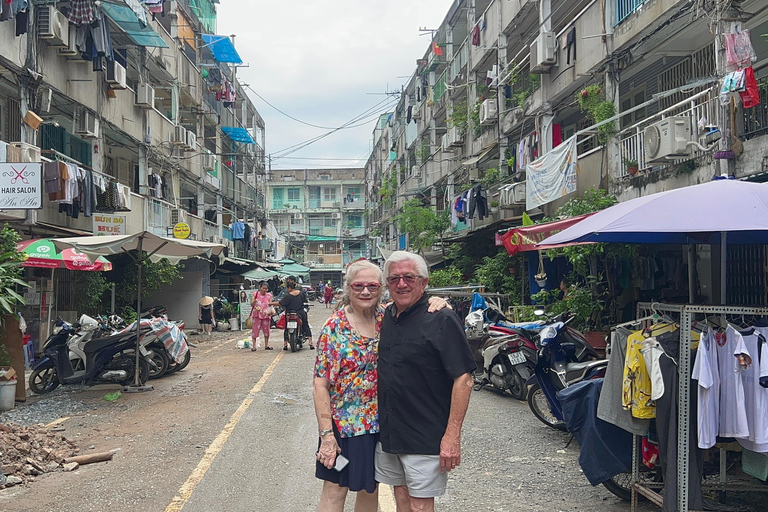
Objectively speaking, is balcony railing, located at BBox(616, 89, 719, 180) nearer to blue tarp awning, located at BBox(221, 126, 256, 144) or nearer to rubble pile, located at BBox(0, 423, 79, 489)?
rubble pile, located at BBox(0, 423, 79, 489)

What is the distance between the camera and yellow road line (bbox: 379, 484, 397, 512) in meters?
5.05

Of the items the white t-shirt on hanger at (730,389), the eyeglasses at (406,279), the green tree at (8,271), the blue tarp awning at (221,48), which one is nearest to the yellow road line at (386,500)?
the eyeglasses at (406,279)

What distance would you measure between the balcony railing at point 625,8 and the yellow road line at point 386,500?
1008 centimetres

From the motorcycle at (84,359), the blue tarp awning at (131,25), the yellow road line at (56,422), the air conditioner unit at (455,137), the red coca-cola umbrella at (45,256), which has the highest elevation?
the blue tarp awning at (131,25)

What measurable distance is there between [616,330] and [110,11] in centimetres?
1635

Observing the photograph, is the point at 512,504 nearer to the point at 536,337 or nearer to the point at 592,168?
the point at 536,337

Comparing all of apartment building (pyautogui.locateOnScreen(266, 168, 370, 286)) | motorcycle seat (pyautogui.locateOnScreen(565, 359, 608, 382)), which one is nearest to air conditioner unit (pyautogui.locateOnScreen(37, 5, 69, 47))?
motorcycle seat (pyautogui.locateOnScreen(565, 359, 608, 382))

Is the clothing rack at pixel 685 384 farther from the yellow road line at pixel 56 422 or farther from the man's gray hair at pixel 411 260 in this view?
the yellow road line at pixel 56 422

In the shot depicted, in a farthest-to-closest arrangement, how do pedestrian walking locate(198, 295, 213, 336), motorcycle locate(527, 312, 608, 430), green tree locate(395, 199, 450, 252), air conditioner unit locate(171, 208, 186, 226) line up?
1. green tree locate(395, 199, 450, 252)
2. air conditioner unit locate(171, 208, 186, 226)
3. pedestrian walking locate(198, 295, 213, 336)
4. motorcycle locate(527, 312, 608, 430)

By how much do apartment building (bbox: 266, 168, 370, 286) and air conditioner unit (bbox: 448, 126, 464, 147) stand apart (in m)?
42.7

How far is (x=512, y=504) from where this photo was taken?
5191mm

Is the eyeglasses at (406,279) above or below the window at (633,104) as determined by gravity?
below

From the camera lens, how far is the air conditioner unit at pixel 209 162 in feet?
96.1

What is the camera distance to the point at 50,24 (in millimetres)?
14484
